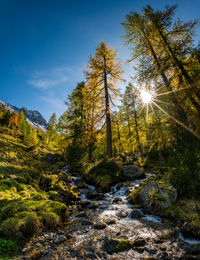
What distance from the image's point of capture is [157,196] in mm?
7035

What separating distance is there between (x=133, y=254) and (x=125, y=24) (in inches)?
539

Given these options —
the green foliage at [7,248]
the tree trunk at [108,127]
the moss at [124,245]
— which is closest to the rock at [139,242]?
the moss at [124,245]

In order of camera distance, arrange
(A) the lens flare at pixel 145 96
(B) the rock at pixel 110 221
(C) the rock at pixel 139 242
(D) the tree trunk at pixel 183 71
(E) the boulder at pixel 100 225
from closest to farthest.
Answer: (C) the rock at pixel 139 242 < (E) the boulder at pixel 100 225 < (B) the rock at pixel 110 221 < (D) the tree trunk at pixel 183 71 < (A) the lens flare at pixel 145 96

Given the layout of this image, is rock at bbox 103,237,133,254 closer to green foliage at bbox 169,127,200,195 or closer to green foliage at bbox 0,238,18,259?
green foliage at bbox 0,238,18,259

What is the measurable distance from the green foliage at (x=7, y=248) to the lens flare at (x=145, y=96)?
31.3 feet

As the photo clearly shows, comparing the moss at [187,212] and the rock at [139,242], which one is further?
the moss at [187,212]

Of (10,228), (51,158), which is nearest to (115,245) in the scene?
(10,228)

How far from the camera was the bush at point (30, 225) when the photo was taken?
4.44 meters

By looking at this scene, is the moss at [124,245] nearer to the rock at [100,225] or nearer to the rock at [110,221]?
the rock at [100,225]

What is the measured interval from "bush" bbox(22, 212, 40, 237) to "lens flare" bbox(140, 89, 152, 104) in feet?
29.3

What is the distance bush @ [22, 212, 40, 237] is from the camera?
4438 mm

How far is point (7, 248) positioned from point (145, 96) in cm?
977

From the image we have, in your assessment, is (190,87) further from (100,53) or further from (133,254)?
(100,53)

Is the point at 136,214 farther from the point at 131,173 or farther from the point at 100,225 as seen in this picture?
the point at 131,173
